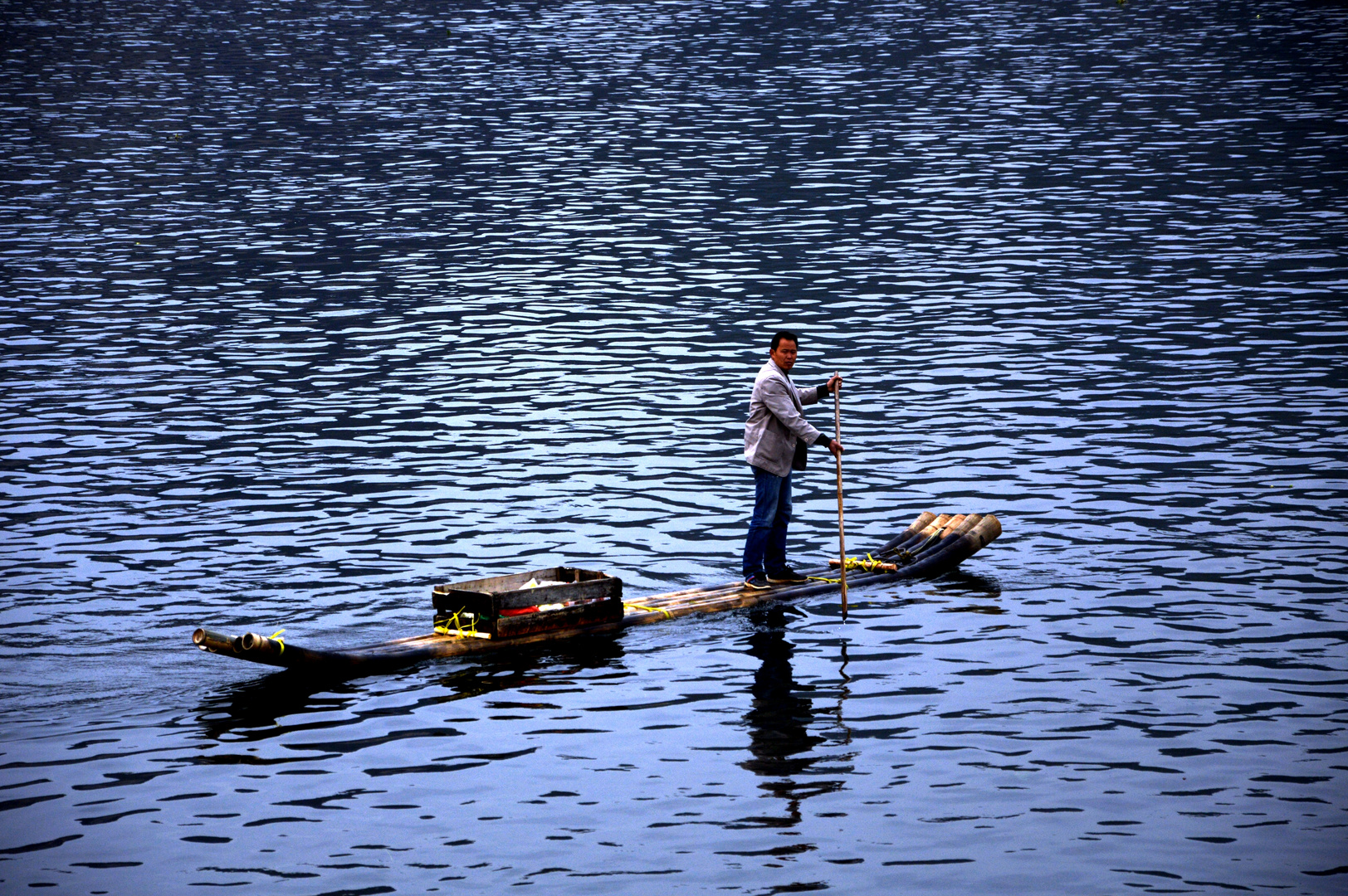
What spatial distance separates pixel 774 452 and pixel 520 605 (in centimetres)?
390

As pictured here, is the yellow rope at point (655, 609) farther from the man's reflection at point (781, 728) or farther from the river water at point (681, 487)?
the man's reflection at point (781, 728)

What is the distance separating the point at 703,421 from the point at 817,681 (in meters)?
11.0

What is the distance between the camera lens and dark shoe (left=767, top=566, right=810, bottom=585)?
2025 cm

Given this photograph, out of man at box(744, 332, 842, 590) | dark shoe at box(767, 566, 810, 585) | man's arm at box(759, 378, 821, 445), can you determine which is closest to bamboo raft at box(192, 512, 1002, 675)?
dark shoe at box(767, 566, 810, 585)

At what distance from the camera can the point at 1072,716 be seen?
16.3 meters

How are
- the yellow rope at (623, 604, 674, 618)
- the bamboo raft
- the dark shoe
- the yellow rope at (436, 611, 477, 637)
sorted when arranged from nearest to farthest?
the bamboo raft → the yellow rope at (436, 611, 477, 637) → the yellow rope at (623, 604, 674, 618) → the dark shoe

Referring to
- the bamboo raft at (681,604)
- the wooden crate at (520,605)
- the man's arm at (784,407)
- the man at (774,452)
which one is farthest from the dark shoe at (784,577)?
the wooden crate at (520,605)

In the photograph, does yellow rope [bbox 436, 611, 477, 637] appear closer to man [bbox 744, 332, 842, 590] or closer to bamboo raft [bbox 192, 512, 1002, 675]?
bamboo raft [bbox 192, 512, 1002, 675]

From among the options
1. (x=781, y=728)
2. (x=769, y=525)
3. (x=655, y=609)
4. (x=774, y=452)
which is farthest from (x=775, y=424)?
(x=781, y=728)

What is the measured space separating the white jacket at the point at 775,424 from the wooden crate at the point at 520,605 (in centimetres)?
260

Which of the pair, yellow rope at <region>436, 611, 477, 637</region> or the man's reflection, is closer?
the man's reflection

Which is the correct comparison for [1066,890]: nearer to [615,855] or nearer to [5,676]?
[615,855]

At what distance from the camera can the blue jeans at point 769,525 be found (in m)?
20.1

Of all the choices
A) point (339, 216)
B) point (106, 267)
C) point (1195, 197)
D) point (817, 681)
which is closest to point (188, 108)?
point (339, 216)
